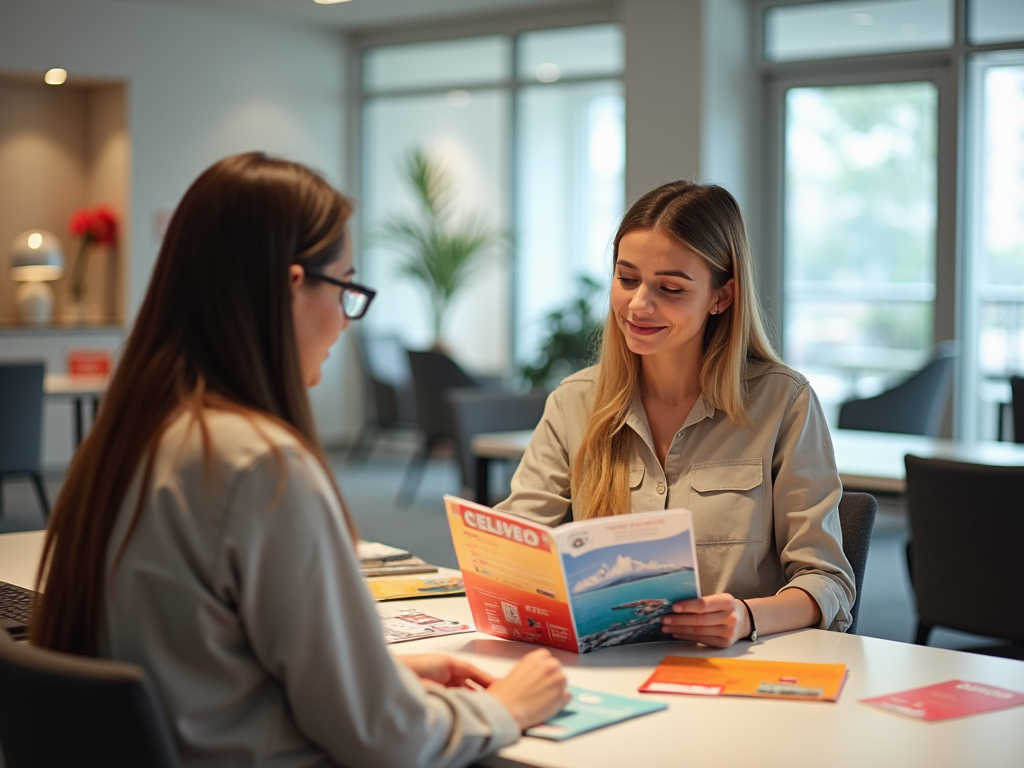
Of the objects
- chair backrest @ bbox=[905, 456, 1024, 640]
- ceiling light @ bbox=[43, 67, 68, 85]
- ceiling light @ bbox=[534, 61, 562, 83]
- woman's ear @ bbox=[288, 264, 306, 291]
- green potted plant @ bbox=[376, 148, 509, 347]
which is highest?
ceiling light @ bbox=[534, 61, 562, 83]

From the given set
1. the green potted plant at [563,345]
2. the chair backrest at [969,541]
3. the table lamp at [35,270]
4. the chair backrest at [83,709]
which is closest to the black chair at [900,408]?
the chair backrest at [969,541]

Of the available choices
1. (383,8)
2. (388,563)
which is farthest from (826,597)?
(383,8)

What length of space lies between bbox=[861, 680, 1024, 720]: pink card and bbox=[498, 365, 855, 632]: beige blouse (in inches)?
14.1

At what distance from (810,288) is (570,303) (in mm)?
1480

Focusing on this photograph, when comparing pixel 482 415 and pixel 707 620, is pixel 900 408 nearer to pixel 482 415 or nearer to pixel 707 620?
pixel 482 415

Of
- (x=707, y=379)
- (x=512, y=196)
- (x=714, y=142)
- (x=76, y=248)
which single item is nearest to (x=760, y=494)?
(x=707, y=379)

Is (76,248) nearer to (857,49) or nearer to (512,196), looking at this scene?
(512,196)

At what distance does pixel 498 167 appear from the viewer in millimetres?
8891

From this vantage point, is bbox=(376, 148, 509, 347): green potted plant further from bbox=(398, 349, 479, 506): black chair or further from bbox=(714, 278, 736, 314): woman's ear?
bbox=(714, 278, 736, 314): woman's ear

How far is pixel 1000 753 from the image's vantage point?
1.39 meters

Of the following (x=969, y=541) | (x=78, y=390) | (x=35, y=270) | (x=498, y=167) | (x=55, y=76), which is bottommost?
(x=969, y=541)

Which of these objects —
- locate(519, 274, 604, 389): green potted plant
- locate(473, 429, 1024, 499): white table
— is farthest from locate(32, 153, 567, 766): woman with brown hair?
locate(519, 274, 604, 389): green potted plant

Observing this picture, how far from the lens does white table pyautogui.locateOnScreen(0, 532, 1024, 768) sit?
1376 mm

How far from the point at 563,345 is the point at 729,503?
513cm
